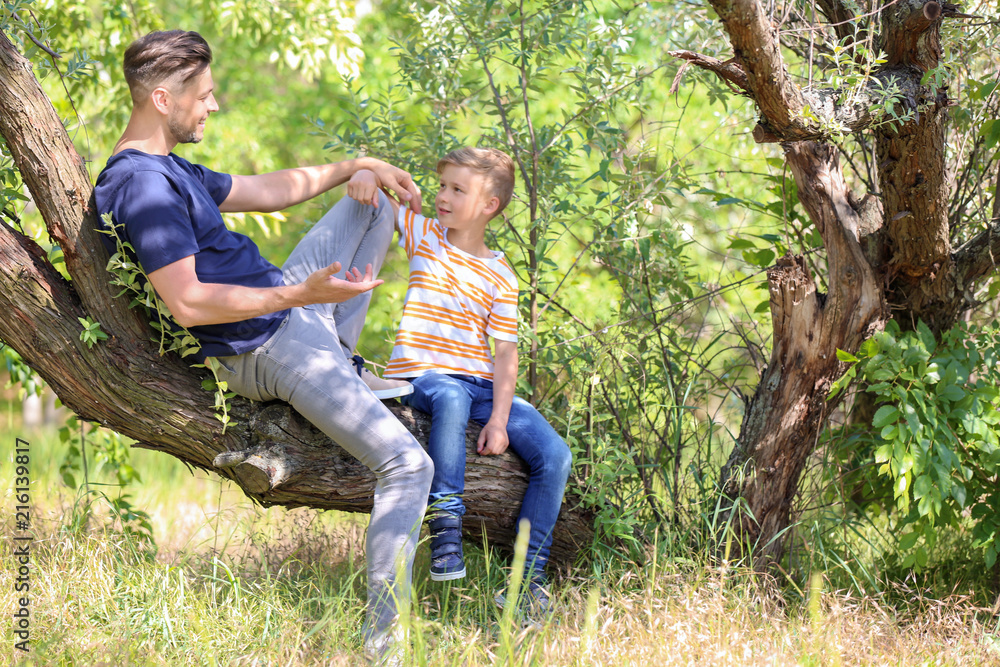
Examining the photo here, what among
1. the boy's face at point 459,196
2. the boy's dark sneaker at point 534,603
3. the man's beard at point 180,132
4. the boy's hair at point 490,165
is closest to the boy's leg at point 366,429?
the boy's dark sneaker at point 534,603

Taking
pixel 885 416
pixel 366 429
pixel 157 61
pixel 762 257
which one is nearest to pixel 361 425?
pixel 366 429

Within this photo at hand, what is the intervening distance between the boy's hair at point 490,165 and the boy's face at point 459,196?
0.02 meters

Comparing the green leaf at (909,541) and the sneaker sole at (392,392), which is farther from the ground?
the sneaker sole at (392,392)

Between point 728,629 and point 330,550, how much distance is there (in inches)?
66.1

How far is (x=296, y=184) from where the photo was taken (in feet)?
9.19

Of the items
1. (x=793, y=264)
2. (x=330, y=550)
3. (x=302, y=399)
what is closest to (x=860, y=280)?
(x=793, y=264)

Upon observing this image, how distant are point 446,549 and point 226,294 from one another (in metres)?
1.08

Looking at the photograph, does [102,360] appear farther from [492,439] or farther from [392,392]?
[492,439]

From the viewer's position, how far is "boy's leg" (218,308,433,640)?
2436 millimetres

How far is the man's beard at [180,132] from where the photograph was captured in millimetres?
2395

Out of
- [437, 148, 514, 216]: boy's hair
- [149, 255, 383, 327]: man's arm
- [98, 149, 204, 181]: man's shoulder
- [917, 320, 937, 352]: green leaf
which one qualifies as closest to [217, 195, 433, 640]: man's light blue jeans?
[149, 255, 383, 327]: man's arm

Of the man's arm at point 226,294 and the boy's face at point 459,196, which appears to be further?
the boy's face at point 459,196

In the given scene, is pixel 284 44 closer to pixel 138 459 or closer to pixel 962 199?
pixel 138 459

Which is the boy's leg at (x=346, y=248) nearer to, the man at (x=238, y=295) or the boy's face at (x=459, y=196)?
the man at (x=238, y=295)
